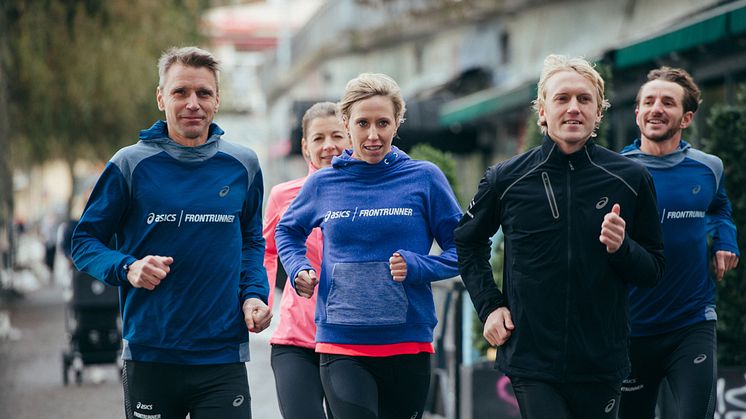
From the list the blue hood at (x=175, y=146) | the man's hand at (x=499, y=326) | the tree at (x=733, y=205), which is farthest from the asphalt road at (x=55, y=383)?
the man's hand at (x=499, y=326)

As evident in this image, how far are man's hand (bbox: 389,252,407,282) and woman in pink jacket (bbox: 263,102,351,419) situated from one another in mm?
985

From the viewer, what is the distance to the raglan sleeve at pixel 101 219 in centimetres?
488

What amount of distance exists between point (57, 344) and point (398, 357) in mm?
14034

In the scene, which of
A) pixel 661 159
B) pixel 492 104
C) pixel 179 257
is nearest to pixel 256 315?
pixel 179 257

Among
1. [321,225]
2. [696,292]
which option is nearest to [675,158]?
[696,292]

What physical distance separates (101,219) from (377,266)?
3.88 ft

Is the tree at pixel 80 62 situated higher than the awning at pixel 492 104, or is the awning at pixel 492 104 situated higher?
the tree at pixel 80 62

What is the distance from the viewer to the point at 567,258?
4.66 m

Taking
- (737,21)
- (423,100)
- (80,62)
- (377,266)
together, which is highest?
(80,62)

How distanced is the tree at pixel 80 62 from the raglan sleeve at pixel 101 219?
17.1 metres

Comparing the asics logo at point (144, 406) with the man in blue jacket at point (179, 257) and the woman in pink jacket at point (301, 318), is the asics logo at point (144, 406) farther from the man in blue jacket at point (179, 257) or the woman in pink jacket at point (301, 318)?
the woman in pink jacket at point (301, 318)

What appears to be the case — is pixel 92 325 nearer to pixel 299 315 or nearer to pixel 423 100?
pixel 299 315

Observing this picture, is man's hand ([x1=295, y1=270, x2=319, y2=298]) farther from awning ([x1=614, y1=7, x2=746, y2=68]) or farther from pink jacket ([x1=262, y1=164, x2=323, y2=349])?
awning ([x1=614, y1=7, x2=746, y2=68])

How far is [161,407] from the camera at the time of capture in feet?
16.1
